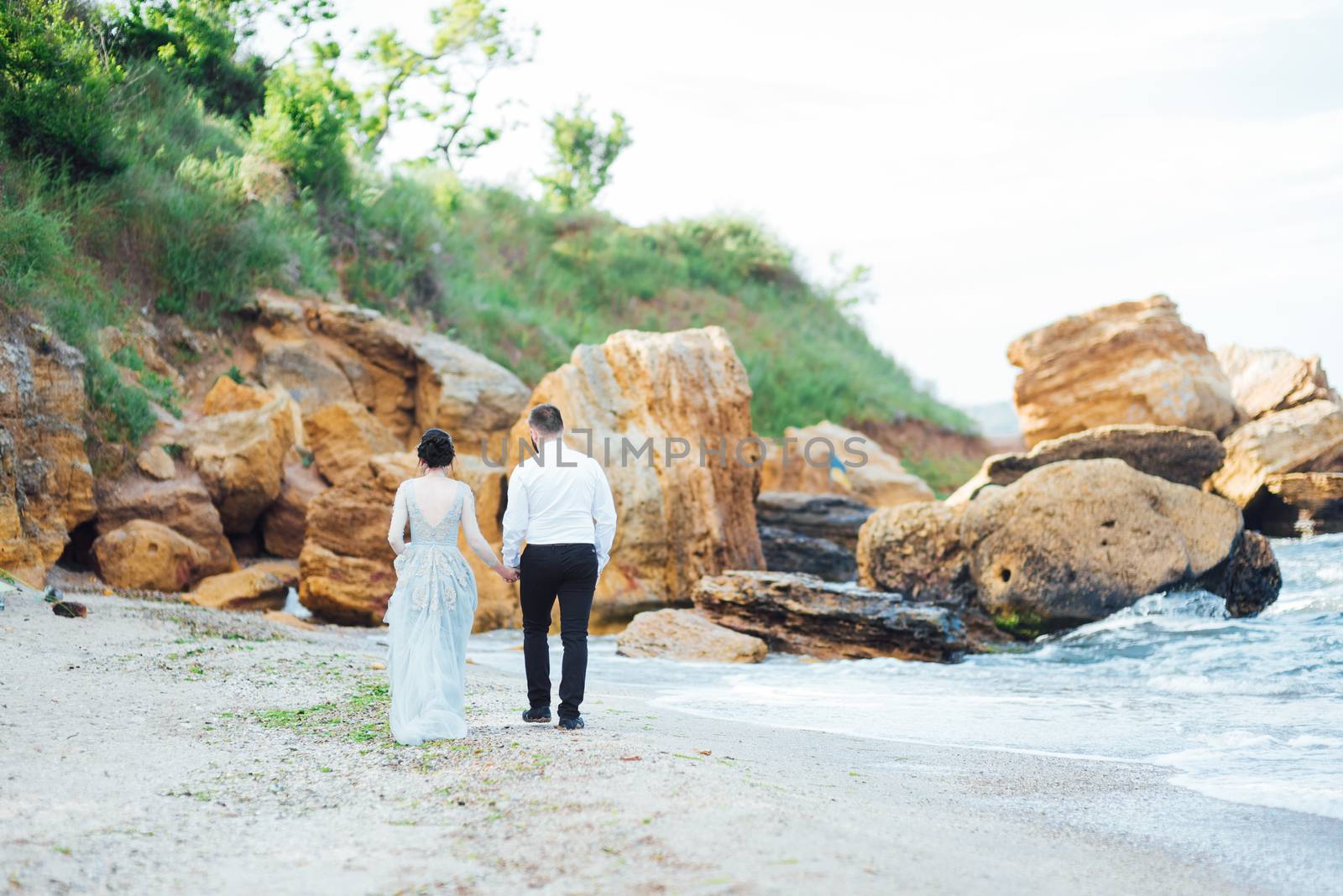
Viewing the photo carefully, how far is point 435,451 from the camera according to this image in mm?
4992

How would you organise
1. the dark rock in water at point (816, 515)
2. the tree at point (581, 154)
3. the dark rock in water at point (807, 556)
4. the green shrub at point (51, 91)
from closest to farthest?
the green shrub at point (51, 91) → the dark rock in water at point (807, 556) → the dark rock in water at point (816, 515) → the tree at point (581, 154)

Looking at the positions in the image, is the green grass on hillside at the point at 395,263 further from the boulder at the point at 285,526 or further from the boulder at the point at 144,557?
the boulder at the point at 144,557

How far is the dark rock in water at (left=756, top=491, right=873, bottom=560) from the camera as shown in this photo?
59.5 ft

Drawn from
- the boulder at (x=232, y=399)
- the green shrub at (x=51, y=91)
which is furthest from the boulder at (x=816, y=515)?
the green shrub at (x=51, y=91)

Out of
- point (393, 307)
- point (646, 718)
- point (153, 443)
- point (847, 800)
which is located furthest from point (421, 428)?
point (847, 800)

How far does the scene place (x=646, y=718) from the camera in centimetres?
605

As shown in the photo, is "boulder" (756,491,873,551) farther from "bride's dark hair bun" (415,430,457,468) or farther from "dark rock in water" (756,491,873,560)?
"bride's dark hair bun" (415,430,457,468)

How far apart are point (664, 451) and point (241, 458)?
5088mm

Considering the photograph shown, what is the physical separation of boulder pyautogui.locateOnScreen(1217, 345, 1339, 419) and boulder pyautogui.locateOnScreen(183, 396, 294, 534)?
17.8 m

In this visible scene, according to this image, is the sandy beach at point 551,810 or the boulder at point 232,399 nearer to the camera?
the sandy beach at point 551,810

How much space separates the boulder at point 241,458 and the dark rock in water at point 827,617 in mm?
5399

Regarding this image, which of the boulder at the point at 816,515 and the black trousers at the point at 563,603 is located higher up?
the boulder at the point at 816,515

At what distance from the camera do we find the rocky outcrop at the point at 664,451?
13148 mm

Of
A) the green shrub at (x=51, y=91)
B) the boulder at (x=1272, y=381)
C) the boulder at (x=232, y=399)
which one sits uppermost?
the green shrub at (x=51, y=91)
